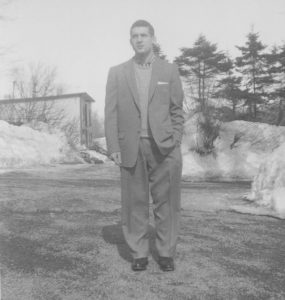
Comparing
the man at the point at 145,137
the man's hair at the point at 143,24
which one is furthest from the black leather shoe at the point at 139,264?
the man's hair at the point at 143,24

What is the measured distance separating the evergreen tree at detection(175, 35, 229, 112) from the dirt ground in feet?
70.1

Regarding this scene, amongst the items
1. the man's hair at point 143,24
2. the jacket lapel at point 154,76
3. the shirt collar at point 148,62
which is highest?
the man's hair at point 143,24

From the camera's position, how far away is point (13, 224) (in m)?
4.03

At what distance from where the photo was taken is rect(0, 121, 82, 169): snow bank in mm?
13773

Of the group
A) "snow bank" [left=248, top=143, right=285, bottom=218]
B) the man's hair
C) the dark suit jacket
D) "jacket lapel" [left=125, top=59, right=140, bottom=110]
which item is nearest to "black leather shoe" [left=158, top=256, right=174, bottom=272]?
the dark suit jacket

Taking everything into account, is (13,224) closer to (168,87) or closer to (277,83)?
(168,87)

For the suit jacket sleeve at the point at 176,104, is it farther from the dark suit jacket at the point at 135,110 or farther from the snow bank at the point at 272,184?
the snow bank at the point at 272,184

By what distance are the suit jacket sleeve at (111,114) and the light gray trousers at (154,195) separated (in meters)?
0.19

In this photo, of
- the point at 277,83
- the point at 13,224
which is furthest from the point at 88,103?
the point at 13,224

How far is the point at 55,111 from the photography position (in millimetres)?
30594

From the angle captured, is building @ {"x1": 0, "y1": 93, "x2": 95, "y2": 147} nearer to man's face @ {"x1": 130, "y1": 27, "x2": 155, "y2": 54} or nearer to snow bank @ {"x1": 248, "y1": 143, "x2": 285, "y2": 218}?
snow bank @ {"x1": 248, "y1": 143, "x2": 285, "y2": 218}

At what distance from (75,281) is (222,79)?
25.9 metres

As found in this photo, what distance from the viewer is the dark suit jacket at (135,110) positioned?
2805 millimetres

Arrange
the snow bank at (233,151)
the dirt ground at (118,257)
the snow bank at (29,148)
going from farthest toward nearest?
the snow bank at (29,148) → the snow bank at (233,151) → the dirt ground at (118,257)
